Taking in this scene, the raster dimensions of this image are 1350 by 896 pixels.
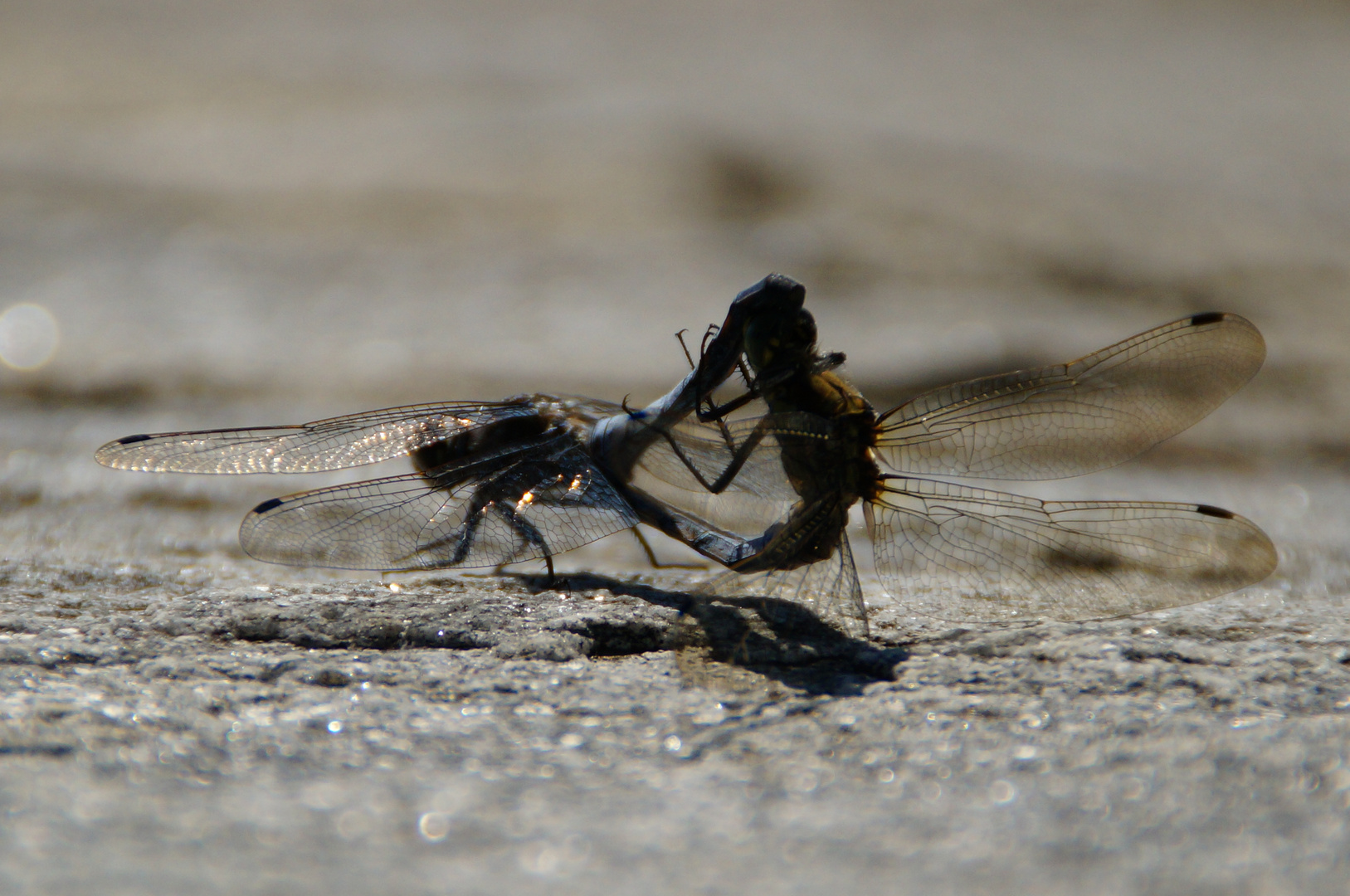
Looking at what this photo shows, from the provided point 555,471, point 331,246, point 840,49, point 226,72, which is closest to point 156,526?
point 555,471

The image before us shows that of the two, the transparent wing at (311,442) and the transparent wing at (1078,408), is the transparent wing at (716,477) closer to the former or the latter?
the transparent wing at (1078,408)

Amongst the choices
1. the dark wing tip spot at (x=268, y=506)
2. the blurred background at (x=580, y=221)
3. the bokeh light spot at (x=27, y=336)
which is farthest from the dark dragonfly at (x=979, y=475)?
the bokeh light spot at (x=27, y=336)

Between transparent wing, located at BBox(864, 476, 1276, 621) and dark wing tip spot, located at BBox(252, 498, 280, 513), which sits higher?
dark wing tip spot, located at BBox(252, 498, 280, 513)

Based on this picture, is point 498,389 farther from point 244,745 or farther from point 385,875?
point 385,875

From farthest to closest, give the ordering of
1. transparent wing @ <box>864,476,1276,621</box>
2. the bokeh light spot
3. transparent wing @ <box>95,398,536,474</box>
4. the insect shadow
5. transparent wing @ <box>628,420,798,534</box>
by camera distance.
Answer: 1. the bokeh light spot
2. transparent wing @ <box>95,398,536,474</box>
3. transparent wing @ <box>628,420,798,534</box>
4. transparent wing @ <box>864,476,1276,621</box>
5. the insect shadow

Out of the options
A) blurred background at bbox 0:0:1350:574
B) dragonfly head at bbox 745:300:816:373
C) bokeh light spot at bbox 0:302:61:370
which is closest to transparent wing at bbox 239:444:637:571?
dragonfly head at bbox 745:300:816:373

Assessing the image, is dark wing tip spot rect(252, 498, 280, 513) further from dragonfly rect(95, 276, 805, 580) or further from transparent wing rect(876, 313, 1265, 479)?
transparent wing rect(876, 313, 1265, 479)
